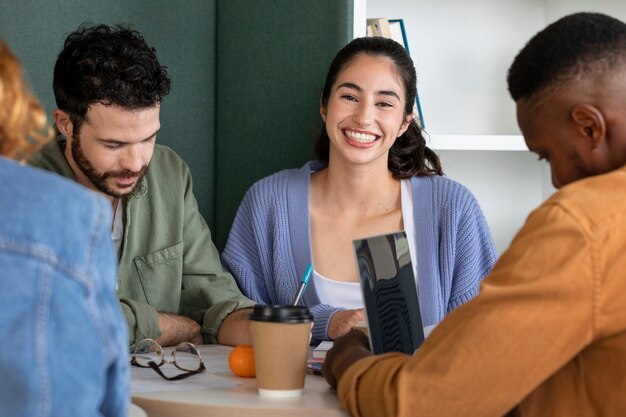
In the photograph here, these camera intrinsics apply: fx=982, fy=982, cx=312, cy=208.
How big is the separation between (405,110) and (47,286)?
1888mm

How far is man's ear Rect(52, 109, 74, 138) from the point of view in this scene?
2344 millimetres

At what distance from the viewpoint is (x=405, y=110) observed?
2.65 metres

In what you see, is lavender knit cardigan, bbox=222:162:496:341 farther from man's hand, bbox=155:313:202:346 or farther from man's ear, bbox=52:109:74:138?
man's ear, bbox=52:109:74:138

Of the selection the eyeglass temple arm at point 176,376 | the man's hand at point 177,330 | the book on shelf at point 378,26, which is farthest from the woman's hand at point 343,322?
the book on shelf at point 378,26

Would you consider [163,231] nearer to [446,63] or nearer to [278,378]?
[278,378]

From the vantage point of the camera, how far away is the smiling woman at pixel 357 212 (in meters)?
2.48

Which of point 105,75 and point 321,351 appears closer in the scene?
point 321,351

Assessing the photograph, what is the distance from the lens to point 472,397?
1209 mm

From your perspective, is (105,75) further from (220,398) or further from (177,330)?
(220,398)

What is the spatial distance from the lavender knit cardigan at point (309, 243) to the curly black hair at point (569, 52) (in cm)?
117

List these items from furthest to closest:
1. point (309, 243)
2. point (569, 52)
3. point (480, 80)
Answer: point (480, 80), point (309, 243), point (569, 52)

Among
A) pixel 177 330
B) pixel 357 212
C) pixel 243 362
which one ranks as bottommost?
pixel 177 330

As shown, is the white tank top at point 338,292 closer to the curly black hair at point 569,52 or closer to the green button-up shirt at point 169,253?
the green button-up shirt at point 169,253

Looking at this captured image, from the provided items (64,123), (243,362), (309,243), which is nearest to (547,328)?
(243,362)
